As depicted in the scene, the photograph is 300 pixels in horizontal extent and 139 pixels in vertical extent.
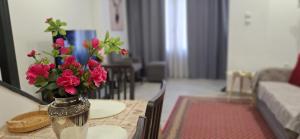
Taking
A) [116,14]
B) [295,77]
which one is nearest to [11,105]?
[295,77]

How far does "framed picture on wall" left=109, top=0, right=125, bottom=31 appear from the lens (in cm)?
498

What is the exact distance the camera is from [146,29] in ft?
19.1

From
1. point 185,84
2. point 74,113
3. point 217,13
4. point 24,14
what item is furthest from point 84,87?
point 217,13

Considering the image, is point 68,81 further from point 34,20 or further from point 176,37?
point 176,37

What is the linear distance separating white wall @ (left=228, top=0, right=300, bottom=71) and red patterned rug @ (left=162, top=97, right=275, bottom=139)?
33.8 inches

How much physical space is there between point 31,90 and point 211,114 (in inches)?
92.6

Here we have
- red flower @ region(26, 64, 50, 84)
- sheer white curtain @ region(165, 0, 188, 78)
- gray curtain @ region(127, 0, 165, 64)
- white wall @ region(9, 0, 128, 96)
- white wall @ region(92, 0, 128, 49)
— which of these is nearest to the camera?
red flower @ region(26, 64, 50, 84)

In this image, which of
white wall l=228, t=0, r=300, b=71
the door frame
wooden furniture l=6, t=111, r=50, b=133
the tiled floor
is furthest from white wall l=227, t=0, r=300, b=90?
wooden furniture l=6, t=111, r=50, b=133

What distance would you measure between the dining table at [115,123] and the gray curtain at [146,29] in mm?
4125

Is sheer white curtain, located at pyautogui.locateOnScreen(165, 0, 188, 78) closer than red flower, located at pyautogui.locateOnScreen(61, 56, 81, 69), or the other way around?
red flower, located at pyautogui.locateOnScreen(61, 56, 81, 69)

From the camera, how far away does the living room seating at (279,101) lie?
2127 mm

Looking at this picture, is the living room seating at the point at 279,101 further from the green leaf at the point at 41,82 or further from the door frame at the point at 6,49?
the door frame at the point at 6,49

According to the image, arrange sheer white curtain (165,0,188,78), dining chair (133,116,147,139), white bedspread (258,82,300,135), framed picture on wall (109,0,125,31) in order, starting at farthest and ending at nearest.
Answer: sheer white curtain (165,0,188,78) < framed picture on wall (109,0,125,31) < white bedspread (258,82,300,135) < dining chair (133,116,147,139)

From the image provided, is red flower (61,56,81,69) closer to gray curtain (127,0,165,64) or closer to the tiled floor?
the tiled floor
